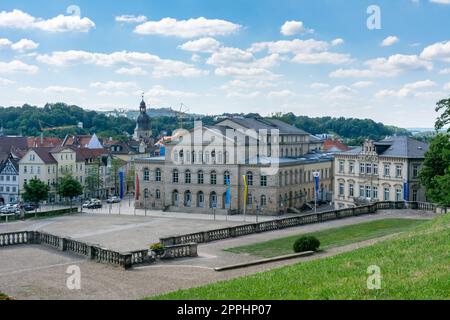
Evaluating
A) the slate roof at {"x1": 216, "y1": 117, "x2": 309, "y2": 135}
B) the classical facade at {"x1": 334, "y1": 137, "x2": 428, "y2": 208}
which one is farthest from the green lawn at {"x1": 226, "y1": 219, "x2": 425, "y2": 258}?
the slate roof at {"x1": 216, "y1": 117, "x2": 309, "y2": 135}

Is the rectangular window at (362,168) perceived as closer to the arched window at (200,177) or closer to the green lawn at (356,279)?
the arched window at (200,177)

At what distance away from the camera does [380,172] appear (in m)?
70.3

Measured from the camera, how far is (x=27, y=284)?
83.9 ft

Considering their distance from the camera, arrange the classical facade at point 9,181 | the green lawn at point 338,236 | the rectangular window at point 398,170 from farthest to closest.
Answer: the classical facade at point 9,181 → the rectangular window at point 398,170 → the green lawn at point 338,236

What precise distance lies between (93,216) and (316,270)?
2018 inches

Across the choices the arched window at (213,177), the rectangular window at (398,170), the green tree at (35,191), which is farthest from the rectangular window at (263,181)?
the green tree at (35,191)

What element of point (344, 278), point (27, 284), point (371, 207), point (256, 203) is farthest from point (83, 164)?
point (344, 278)

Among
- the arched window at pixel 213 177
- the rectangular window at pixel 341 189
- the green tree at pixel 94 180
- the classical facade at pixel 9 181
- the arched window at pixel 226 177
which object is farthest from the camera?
the green tree at pixel 94 180

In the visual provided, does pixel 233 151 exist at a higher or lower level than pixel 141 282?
higher

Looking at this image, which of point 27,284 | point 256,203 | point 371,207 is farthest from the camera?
point 256,203

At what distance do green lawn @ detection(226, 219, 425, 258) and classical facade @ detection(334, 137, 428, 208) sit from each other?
19.0 meters

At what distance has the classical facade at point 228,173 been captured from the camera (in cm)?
7494

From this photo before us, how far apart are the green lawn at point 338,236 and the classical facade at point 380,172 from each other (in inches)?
750
